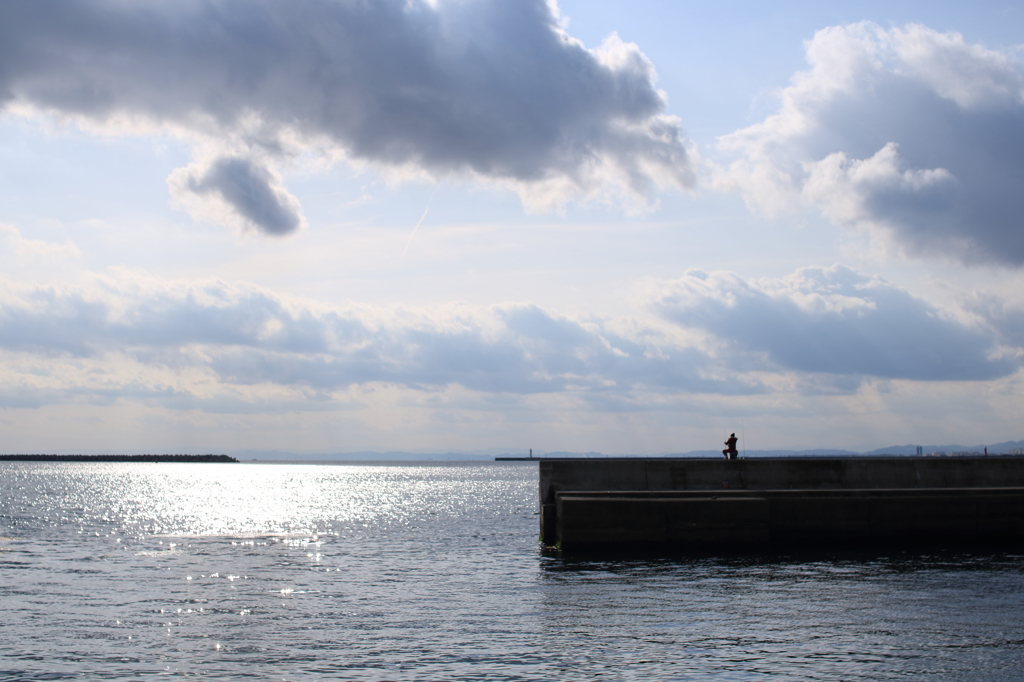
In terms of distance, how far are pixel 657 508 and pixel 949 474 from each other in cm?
1315

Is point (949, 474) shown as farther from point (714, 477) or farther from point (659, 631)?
point (659, 631)

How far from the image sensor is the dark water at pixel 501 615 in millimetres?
13391

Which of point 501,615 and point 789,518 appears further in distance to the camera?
point 789,518

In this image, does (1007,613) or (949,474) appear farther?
(949,474)

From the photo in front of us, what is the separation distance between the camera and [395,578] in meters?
23.9

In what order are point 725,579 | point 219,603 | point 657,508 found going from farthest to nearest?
point 657,508 → point 725,579 → point 219,603

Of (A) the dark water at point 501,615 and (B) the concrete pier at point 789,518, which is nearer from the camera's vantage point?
(A) the dark water at point 501,615

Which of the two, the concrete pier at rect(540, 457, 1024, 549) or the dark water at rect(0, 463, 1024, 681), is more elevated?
the concrete pier at rect(540, 457, 1024, 549)

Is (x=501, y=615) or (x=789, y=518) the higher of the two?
(x=789, y=518)

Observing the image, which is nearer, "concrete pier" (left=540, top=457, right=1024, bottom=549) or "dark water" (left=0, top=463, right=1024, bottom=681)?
"dark water" (left=0, top=463, right=1024, bottom=681)

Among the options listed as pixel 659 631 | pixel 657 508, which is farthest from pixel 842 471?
pixel 659 631

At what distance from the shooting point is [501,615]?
58.3 feet

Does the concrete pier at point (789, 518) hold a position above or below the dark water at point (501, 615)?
above

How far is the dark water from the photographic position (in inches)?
527
